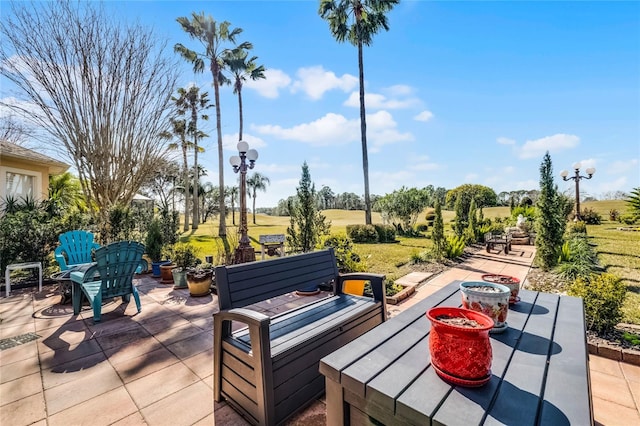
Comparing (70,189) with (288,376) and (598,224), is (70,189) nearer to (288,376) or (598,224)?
(288,376)

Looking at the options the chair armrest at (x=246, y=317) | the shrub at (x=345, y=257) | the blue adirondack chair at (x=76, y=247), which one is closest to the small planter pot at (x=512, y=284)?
the chair armrest at (x=246, y=317)

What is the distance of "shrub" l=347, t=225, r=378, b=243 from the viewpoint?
12.5m

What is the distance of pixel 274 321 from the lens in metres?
2.18

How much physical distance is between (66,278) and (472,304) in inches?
198

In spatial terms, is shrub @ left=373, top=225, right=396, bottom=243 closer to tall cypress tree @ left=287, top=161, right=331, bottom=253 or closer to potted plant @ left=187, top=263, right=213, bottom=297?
tall cypress tree @ left=287, top=161, right=331, bottom=253

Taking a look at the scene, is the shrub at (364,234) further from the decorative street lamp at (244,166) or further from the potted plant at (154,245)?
the potted plant at (154,245)

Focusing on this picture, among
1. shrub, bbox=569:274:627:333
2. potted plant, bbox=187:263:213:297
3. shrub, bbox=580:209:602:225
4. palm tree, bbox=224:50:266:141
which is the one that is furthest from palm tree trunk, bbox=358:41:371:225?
shrub, bbox=580:209:602:225

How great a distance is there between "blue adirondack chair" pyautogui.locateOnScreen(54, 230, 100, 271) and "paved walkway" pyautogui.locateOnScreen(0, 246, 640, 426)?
102 centimetres

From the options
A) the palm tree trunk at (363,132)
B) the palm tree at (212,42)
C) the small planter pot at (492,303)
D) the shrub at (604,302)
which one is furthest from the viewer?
the palm tree at (212,42)

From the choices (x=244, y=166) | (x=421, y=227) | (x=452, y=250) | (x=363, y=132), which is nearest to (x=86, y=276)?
(x=244, y=166)

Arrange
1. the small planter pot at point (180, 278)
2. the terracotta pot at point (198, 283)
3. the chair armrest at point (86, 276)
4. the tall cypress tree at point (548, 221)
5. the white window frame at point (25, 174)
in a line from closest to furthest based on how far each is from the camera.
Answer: the chair armrest at point (86, 276) < the terracotta pot at point (198, 283) < the small planter pot at point (180, 278) < the tall cypress tree at point (548, 221) < the white window frame at point (25, 174)

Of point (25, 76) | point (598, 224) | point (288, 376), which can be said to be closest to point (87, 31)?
point (25, 76)

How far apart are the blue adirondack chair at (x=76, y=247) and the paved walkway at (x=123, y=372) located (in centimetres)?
102

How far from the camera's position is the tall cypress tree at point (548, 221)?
582 cm
